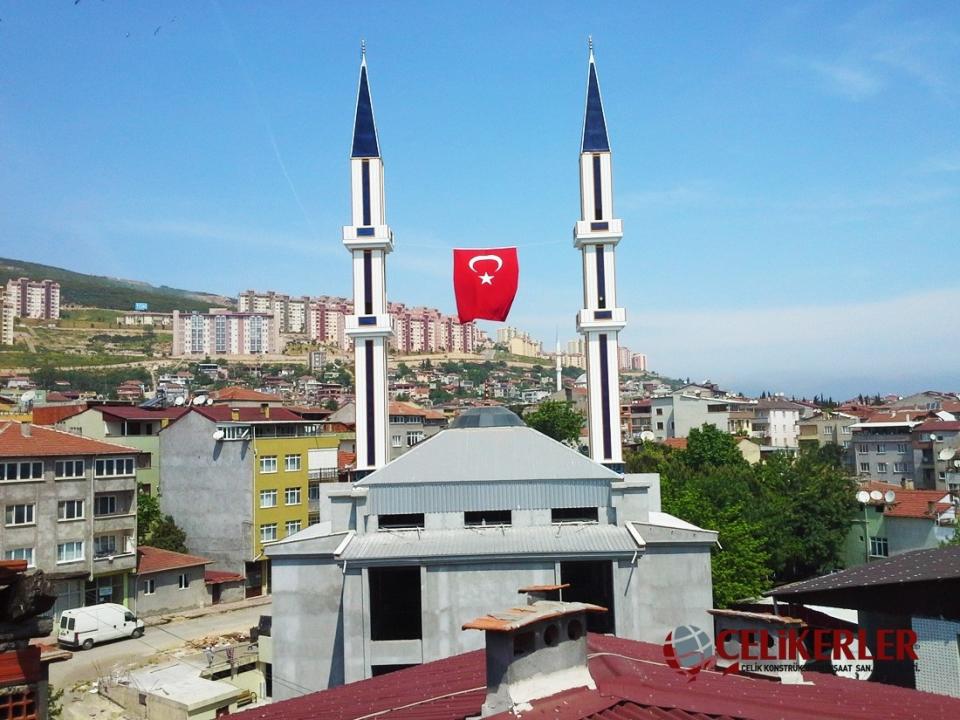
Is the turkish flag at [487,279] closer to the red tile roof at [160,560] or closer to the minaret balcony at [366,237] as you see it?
the minaret balcony at [366,237]

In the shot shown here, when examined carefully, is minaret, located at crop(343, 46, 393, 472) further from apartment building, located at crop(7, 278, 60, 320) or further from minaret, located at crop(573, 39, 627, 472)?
apartment building, located at crop(7, 278, 60, 320)

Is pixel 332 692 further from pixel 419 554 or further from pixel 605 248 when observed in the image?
pixel 605 248

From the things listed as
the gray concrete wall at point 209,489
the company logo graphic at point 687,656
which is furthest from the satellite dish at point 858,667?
the gray concrete wall at point 209,489

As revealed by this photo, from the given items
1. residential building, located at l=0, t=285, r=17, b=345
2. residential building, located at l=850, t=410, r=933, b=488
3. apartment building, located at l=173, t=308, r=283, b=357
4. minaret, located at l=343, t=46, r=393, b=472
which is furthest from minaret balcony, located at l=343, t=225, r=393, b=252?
apartment building, located at l=173, t=308, r=283, b=357

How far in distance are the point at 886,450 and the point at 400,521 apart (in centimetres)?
5790

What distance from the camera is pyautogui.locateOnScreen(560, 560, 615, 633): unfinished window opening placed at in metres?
22.8

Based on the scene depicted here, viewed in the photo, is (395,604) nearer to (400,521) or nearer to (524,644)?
(400,521)

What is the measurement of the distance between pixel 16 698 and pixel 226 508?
34848 millimetres

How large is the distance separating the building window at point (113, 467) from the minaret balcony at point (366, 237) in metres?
14.8

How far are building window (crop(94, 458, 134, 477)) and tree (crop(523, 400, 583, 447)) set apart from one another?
137ft

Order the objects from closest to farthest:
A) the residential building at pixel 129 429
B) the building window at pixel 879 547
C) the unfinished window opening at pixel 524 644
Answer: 1. the unfinished window opening at pixel 524 644
2. the building window at pixel 879 547
3. the residential building at pixel 129 429

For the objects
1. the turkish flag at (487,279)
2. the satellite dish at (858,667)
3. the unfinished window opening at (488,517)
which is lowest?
the satellite dish at (858,667)

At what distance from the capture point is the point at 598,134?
96.9 ft

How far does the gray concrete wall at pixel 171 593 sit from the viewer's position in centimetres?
3488
